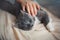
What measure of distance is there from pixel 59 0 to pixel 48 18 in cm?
16

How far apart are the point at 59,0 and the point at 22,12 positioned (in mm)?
263

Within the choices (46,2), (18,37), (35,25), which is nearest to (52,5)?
(46,2)

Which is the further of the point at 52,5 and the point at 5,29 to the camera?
the point at 52,5

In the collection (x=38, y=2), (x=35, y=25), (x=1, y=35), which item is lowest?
(x=1, y=35)

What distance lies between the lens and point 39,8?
2.37 feet

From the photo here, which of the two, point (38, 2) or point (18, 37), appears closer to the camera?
point (18, 37)

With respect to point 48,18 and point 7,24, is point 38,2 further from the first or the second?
point 7,24

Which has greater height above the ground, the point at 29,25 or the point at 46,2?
the point at 46,2

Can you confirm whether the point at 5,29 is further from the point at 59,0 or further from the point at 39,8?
the point at 59,0

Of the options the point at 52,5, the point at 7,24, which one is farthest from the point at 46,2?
the point at 7,24

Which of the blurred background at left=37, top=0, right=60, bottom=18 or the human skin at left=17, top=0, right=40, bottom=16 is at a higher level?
the blurred background at left=37, top=0, right=60, bottom=18

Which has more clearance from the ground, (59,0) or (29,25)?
(59,0)

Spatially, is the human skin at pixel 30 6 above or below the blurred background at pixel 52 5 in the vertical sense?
below

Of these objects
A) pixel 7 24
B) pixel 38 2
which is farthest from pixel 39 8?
pixel 7 24
